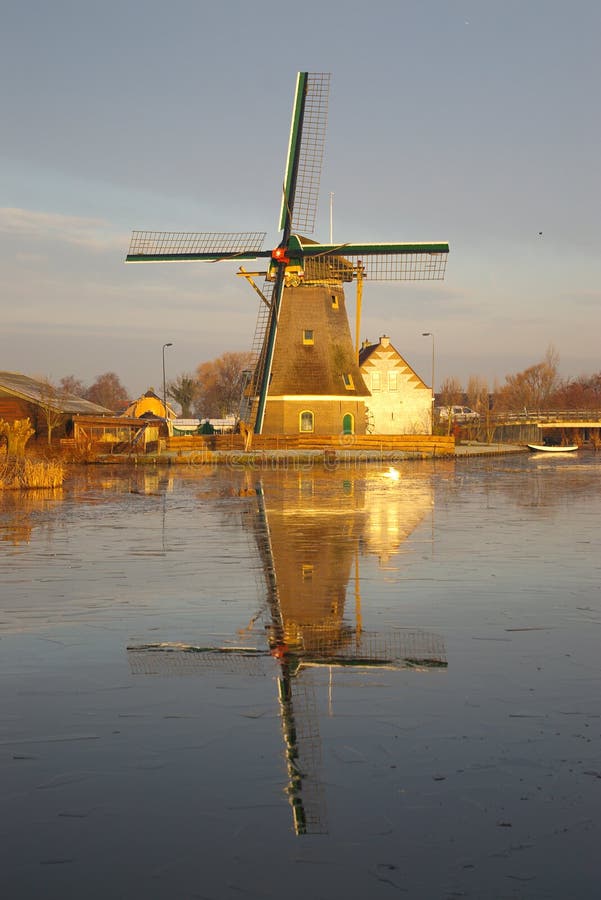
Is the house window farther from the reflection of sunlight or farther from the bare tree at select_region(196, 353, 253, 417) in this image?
the bare tree at select_region(196, 353, 253, 417)

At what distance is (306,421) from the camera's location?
59.9 m

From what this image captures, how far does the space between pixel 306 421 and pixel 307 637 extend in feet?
161

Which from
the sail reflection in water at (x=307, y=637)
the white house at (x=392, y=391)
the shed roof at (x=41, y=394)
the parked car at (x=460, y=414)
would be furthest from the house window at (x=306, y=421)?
the parked car at (x=460, y=414)

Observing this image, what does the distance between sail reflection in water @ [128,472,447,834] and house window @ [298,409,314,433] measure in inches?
1381

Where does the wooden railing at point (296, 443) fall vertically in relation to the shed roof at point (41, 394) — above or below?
below

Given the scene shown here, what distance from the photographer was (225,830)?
5.76 metres

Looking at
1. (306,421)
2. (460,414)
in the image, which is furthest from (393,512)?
(460,414)

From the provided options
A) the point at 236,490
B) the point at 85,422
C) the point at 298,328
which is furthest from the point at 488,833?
the point at 85,422

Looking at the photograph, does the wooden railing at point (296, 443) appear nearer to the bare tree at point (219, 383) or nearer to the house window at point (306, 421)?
the house window at point (306, 421)

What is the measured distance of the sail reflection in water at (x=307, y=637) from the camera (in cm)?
725

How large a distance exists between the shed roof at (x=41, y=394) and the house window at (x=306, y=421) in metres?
13.9

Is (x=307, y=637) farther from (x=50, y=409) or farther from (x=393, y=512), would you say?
(x=50, y=409)

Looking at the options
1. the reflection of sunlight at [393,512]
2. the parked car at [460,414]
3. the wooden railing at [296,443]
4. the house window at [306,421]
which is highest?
the parked car at [460,414]

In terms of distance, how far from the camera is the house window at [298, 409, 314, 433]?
196 feet
